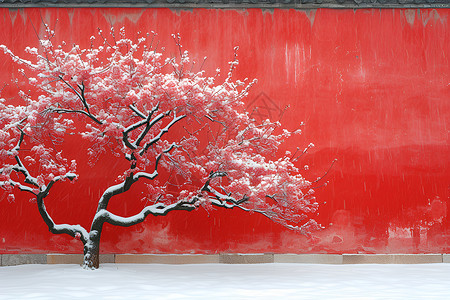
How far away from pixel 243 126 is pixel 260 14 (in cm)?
221

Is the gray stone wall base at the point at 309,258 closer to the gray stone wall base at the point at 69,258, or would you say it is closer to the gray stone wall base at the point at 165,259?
the gray stone wall base at the point at 165,259

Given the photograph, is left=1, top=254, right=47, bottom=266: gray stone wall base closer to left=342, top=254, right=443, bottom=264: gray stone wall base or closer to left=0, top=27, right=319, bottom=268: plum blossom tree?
left=0, top=27, right=319, bottom=268: plum blossom tree

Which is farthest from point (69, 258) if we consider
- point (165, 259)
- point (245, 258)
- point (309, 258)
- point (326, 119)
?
point (326, 119)

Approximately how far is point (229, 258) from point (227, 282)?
1.56 metres

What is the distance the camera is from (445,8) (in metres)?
8.66

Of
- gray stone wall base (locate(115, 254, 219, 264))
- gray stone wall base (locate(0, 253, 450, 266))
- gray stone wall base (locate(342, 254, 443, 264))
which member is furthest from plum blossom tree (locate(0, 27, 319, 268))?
gray stone wall base (locate(342, 254, 443, 264))

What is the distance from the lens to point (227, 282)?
6707 mm

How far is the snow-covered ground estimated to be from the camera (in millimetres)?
5887

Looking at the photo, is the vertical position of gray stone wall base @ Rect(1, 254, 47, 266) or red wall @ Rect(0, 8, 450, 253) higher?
red wall @ Rect(0, 8, 450, 253)

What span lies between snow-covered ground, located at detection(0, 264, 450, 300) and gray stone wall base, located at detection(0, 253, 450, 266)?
21 centimetres

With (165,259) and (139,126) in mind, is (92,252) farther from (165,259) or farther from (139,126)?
(139,126)

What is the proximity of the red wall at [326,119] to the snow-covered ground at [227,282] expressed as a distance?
0.57 meters

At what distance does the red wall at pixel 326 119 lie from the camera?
8320 mm

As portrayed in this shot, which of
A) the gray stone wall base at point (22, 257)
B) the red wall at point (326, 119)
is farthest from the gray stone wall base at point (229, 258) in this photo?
the red wall at point (326, 119)
